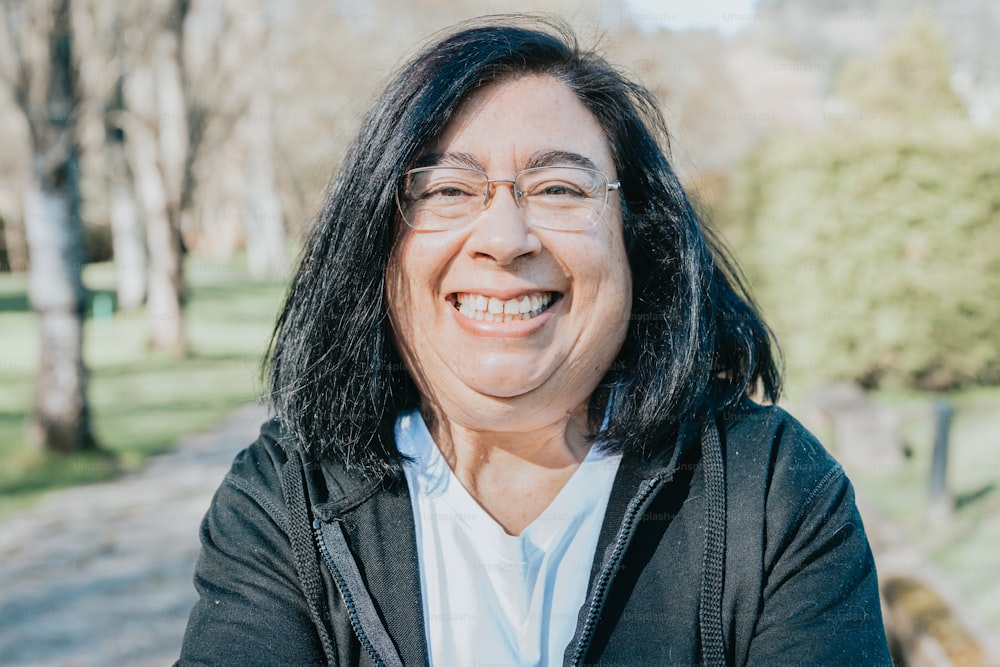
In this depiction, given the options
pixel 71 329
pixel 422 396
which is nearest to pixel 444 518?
pixel 422 396

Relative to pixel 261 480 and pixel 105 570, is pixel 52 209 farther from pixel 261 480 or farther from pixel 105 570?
pixel 261 480

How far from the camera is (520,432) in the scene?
196 centimetres

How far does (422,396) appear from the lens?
208 cm

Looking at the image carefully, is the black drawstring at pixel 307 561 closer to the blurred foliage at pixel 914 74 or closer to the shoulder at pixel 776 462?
the shoulder at pixel 776 462

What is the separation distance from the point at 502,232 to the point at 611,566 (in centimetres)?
67

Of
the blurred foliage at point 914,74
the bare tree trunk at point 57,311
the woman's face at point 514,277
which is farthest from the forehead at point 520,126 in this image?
the blurred foliage at point 914,74

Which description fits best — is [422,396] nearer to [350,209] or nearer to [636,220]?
[350,209]

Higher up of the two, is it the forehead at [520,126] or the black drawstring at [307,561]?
the forehead at [520,126]

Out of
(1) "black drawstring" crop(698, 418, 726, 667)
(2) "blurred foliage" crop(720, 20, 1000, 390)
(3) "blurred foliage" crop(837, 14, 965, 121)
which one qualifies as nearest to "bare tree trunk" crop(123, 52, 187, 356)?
(2) "blurred foliage" crop(720, 20, 1000, 390)

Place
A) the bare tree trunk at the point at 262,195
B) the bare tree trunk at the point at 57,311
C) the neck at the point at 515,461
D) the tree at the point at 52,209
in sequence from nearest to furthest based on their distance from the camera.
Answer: the neck at the point at 515,461
the tree at the point at 52,209
the bare tree trunk at the point at 57,311
the bare tree trunk at the point at 262,195

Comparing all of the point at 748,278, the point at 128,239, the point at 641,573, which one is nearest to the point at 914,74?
the point at 748,278

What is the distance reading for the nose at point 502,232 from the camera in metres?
1.73

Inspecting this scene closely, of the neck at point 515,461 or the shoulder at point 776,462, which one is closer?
the shoulder at point 776,462

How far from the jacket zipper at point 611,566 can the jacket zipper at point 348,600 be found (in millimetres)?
373
